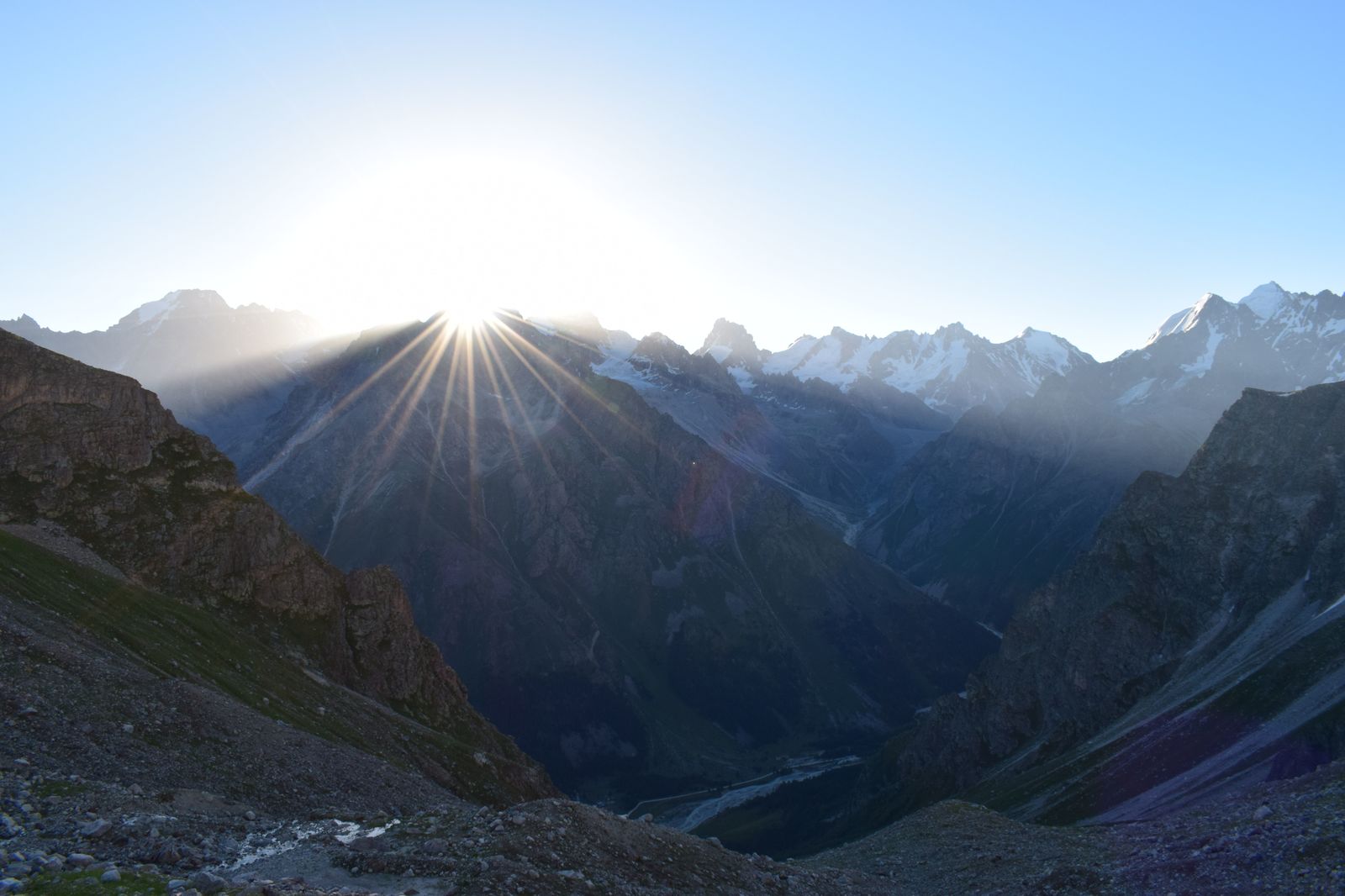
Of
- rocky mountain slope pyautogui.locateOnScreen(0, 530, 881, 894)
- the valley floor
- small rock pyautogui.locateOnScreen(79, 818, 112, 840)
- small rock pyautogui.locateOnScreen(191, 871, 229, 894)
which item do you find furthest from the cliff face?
small rock pyautogui.locateOnScreen(191, 871, 229, 894)

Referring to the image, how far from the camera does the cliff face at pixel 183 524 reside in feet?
288

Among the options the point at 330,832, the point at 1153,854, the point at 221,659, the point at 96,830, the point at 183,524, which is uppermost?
the point at 183,524

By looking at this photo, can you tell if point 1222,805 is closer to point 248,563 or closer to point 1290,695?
point 1290,695

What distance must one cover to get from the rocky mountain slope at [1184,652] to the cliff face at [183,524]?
65758mm

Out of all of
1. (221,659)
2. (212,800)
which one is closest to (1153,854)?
(212,800)

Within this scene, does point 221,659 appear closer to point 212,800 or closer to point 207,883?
point 212,800

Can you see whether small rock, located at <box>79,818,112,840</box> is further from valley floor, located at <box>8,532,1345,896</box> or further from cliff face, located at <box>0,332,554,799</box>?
cliff face, located at <box>0,332,554,799</box>

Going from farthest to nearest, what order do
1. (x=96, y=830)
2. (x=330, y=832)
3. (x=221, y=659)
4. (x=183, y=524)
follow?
(x=183, y=524)
(x=221, y=659)
(x=330, y=832)
(x=96, y=830)

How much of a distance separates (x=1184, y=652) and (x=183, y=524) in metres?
128

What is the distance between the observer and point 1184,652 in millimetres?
127812

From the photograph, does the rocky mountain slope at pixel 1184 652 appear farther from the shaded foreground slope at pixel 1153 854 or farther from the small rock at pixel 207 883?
the small rock at pixel 207 883

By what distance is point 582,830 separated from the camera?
36.7 meters

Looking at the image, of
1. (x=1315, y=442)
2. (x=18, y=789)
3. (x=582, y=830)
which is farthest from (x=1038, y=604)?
(x=18, y=789)

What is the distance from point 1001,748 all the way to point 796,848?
39682 millimetres
